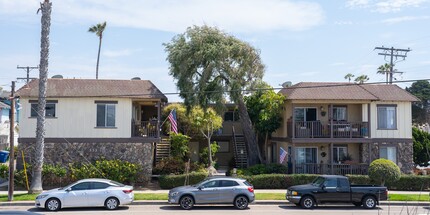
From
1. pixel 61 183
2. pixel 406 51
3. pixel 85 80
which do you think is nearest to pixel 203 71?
pixel 85 80

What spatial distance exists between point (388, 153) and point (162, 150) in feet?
53.8

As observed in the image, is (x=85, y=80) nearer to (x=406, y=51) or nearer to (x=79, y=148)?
(x=79, y=148)

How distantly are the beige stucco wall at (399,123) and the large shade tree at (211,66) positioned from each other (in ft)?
29.3

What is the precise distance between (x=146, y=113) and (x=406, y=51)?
3904 centimetres

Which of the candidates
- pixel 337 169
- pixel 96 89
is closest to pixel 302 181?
pixel 337 169

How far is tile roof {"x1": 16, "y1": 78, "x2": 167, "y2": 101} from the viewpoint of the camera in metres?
30.0

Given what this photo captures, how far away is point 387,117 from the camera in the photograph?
1335 inches

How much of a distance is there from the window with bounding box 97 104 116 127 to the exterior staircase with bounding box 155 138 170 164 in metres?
5.24

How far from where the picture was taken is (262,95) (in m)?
35.6

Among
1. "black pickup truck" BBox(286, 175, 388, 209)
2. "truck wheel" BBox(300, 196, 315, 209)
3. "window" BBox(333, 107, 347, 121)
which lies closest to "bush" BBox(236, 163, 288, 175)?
"window" BBox(333, 107, 347, 121)

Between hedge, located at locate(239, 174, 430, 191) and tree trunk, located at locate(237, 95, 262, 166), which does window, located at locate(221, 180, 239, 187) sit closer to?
hedge, located at locate(239, 174, 430, 191)

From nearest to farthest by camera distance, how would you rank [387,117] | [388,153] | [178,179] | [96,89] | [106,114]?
[178,179] < [106,114] < [96,89] < [388,153] < [387,117]

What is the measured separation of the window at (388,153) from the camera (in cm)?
3347

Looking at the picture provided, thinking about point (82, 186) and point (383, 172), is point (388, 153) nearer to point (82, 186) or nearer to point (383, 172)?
point (383, 172)
